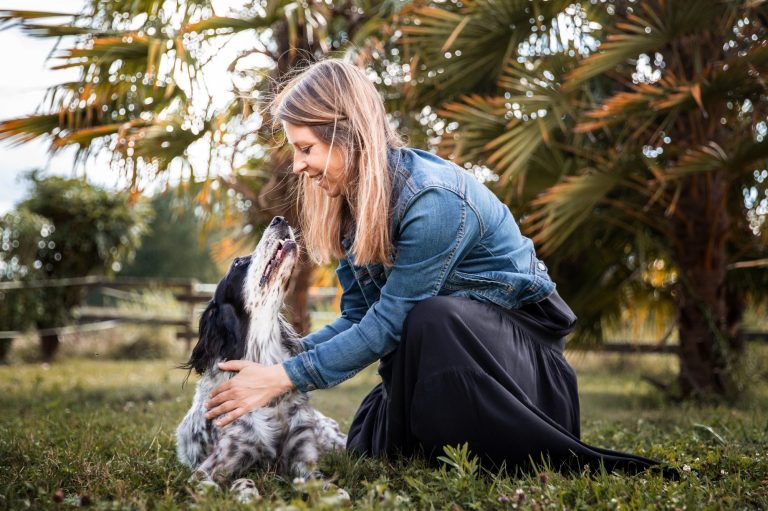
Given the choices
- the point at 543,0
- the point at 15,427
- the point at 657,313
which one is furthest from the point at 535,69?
the point at 15,427

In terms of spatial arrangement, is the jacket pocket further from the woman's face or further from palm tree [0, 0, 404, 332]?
palm tree [0, 0, 404, 332]

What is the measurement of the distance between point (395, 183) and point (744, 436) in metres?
2.00

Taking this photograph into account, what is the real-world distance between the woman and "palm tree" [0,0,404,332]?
208 centimetres

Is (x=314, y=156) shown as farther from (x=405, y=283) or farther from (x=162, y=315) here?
(x=162, y=315)

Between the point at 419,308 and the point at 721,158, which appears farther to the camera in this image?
the point at 721,158

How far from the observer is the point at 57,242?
9.55 metres

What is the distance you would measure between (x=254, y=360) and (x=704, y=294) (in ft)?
13.5

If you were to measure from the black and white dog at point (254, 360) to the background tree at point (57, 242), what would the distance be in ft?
22.5

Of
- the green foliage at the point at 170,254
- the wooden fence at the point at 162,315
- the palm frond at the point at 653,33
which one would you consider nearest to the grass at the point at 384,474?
the palm frond at the point at 653,33

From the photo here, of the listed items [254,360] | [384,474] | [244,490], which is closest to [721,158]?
[384,474]

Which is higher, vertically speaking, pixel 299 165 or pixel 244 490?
pixel 299 165

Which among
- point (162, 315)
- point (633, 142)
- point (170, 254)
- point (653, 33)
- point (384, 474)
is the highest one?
point (653, 33)


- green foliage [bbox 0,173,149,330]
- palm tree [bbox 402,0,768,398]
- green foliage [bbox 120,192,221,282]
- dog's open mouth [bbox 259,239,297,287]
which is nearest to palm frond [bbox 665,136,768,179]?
palm tree [bbox 402,0,768,398]

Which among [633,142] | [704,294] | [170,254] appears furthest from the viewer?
[170,254]
